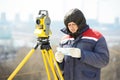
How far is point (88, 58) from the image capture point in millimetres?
1317

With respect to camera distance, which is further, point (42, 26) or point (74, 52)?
point (42, 26)

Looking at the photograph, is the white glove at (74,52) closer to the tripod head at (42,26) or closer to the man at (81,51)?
the man at (81,51)

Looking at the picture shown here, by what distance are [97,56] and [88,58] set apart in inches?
2.0

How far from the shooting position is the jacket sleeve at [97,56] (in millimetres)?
1318

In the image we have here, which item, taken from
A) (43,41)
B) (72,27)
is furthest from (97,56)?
(43,41)

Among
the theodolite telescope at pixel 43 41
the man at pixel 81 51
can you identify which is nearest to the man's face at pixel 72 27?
the man at pixel 81 51

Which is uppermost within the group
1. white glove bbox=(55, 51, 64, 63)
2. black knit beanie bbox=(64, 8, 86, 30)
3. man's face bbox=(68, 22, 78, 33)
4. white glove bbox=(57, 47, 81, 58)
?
black knit beanie bbox=(64, 8, 86, 30)

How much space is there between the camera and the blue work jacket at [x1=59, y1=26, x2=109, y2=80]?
1.34 meters

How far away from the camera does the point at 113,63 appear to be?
10.1 feet

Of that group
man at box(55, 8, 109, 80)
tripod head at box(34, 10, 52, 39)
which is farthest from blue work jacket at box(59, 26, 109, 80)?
tripod head at box(34, 10, 52, 39)

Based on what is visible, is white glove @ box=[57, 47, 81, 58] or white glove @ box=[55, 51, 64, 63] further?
white glove @ box=[55, 51, 64, 63]

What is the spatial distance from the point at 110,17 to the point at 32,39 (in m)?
1.06

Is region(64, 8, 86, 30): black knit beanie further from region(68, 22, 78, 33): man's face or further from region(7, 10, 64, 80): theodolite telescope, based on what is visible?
region(7, 10, 64, 80): theodolite telescope

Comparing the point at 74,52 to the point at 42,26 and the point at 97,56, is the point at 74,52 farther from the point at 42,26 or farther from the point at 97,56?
the point at 42,26
